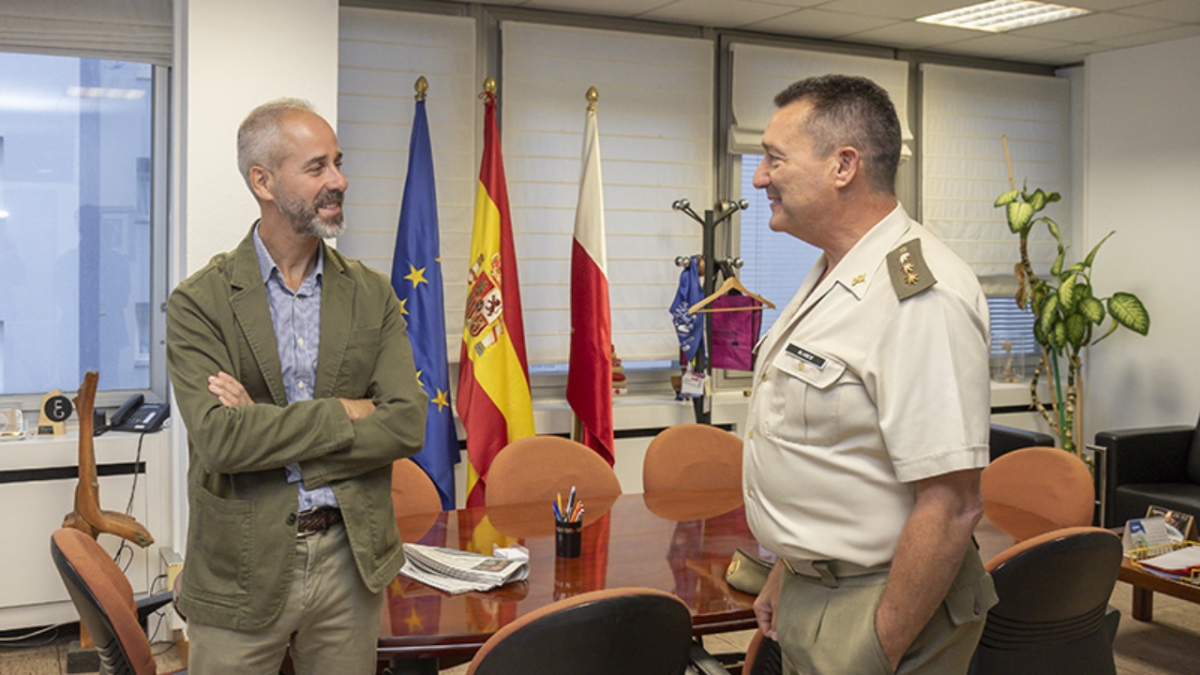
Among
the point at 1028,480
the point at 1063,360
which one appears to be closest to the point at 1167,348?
the point at 1063,360

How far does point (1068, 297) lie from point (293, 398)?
5000 mm

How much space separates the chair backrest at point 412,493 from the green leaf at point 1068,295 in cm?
411

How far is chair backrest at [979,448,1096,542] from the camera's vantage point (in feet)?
10.8

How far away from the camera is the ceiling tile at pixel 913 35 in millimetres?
5539

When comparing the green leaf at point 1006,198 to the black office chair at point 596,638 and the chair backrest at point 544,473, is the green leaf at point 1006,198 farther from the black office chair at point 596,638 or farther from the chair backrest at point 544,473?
the black office chair at point 596,638

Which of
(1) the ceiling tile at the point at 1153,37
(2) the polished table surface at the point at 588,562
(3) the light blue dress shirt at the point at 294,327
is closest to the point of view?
(3) the light blue dress shirt at the point at 294,327

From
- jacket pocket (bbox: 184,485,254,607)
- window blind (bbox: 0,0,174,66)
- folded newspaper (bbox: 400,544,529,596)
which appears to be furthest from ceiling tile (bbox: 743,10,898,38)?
jacket pocket (bbox: 184,485,254,607)

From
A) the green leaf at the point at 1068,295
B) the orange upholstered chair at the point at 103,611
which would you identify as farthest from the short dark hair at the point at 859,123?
the green leaf at the point at 1068,295

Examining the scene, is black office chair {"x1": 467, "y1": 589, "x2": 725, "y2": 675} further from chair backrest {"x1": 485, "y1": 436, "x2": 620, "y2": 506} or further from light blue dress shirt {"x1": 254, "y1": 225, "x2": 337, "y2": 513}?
chair backrest {"x1": 485, "y1": 436, "x2": 620, "y2": 506}

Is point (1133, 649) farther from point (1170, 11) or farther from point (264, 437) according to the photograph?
point (264, 437)

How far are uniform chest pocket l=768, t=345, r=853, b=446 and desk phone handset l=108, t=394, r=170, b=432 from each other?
10.3ft

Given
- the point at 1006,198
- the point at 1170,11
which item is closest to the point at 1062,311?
the point at 1006,198

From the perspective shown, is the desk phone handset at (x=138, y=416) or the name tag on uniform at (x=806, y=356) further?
the desk phone handset at (x=138, y=416)

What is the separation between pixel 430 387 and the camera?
4355 millimetres
